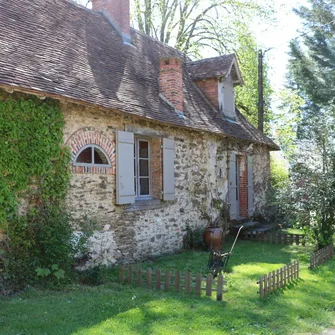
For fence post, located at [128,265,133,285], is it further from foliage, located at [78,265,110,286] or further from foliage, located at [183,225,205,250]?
foliage, located at [183,225,205,250]

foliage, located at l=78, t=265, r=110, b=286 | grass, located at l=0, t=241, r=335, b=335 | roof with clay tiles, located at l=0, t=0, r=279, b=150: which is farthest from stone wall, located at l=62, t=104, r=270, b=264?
grass, located at l=0, t=241, r=335, b=335

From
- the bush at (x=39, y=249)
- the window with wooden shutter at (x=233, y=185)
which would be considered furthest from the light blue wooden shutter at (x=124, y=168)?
the window with wooden shutter at (x=233, y=185)

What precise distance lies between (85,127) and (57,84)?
3.31 feet

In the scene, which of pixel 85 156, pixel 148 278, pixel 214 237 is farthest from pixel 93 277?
pixel 214 237

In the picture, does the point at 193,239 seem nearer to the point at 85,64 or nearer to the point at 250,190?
the point at 250,190

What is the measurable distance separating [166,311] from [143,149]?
487 cm

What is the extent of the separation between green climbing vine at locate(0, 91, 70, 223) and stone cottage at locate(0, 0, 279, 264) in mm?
296

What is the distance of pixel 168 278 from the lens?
6520mm

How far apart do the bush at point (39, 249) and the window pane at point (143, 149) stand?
300cm

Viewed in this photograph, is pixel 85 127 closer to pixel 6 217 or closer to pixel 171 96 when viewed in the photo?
pixel 6 217

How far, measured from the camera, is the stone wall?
768 cm

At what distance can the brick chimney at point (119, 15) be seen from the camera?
1213cm

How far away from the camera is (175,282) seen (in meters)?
6.50

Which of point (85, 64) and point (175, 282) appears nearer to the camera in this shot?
point (175, 282)
